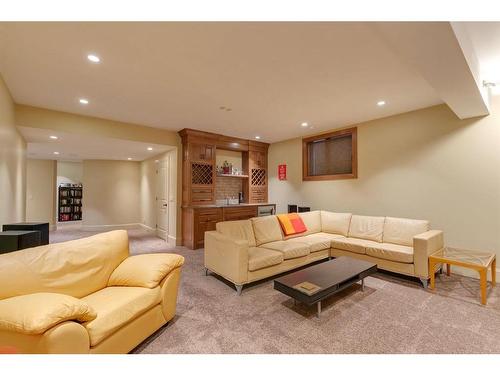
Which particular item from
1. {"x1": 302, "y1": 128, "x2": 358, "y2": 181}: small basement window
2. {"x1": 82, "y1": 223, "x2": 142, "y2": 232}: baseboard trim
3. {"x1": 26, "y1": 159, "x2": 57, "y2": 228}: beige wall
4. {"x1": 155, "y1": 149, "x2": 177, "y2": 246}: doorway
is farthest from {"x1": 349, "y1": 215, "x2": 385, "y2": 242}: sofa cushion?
{"x1": 26, "y1": 159, "x2": 57, "y2": 228}: beige wall

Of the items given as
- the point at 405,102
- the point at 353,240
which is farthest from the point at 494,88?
the point at 353,240

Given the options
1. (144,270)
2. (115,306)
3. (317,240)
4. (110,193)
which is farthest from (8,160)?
(317,240)

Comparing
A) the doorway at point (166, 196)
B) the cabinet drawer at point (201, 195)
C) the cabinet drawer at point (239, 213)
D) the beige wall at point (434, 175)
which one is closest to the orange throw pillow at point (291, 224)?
the beige wall at point (434, 175)

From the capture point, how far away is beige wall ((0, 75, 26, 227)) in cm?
280

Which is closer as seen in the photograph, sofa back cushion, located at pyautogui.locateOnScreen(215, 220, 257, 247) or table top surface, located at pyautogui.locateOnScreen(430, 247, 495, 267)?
table top surface, located at pyautogui.locateOnScreen(430, 247, 495, 267)

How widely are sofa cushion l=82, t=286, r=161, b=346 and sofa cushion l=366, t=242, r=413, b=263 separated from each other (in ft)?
9.74

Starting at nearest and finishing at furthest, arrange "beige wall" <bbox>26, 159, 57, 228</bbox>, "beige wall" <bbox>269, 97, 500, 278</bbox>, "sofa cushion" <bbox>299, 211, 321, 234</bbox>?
"beige wall" <bbox>269, 97, 500, 278</bbox>, "sofa cushion" <bbox>299, 211, 321, 234</bbox>, "beige wall" <bbox>26, 159, 57, 228</bbox>

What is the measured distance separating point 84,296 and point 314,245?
2.97m

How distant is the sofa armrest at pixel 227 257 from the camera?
2.74 metres

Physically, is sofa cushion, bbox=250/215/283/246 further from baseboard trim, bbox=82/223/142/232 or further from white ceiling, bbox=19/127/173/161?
baseboard trim, bbox=82/223/142/232

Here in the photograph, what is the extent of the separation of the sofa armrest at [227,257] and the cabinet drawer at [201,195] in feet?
6.70

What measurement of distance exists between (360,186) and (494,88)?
2.29 m

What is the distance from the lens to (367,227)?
3914mm
